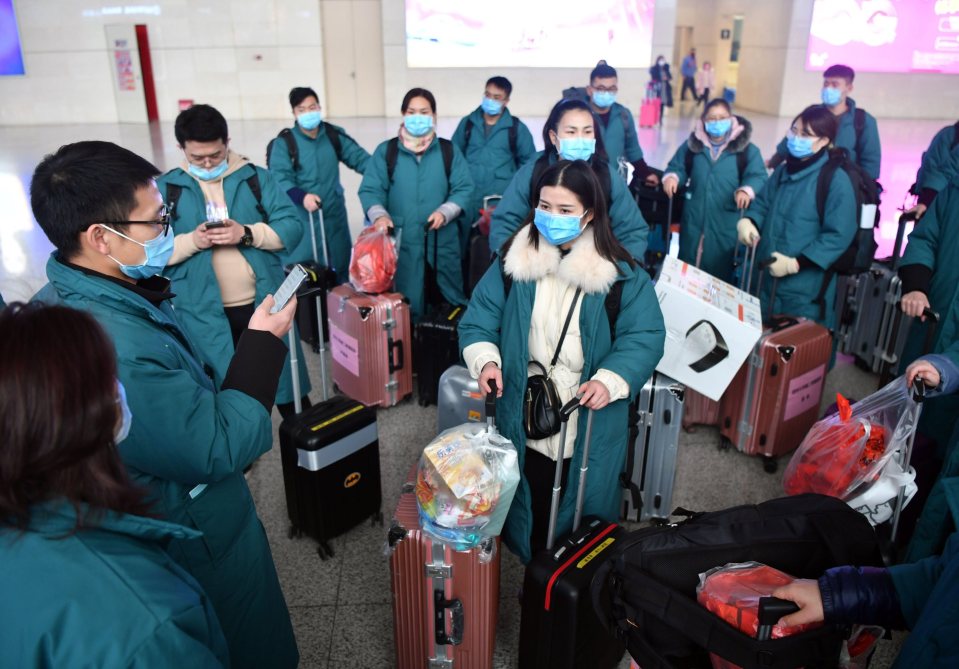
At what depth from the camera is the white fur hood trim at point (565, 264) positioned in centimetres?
222

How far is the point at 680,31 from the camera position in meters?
24.5

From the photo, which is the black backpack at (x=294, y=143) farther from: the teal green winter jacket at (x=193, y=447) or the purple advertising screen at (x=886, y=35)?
the purple advertising screen at (x=886, y=35)

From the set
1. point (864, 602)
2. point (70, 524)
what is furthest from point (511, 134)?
point (70, 524)

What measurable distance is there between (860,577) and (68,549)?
A: 1.45m

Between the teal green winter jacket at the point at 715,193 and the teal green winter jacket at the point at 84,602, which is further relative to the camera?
the teal green winter jacket at the point at 715,193

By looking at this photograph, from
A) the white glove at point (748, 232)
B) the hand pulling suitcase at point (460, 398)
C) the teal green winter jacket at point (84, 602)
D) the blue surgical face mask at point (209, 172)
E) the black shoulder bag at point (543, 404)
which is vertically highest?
the blue surgical face mask at point (209, 172)

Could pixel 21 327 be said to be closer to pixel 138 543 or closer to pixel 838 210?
pixel 138 543

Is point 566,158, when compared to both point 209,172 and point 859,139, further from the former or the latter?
point 859,139

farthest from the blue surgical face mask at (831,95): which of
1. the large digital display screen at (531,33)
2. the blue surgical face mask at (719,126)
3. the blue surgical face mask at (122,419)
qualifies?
the large digital display screen at (531,33)

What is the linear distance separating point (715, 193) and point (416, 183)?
6.49 ft

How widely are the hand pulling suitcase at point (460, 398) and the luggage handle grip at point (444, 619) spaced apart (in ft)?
3.84

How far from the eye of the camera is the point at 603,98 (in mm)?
5277

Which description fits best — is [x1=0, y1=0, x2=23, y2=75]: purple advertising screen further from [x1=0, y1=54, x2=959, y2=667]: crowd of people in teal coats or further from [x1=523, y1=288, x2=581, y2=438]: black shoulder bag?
[x1=523, y1=288, x2=581, y2=438]: black shoulder bag

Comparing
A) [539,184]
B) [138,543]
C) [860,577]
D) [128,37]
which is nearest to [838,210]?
[539,184]
